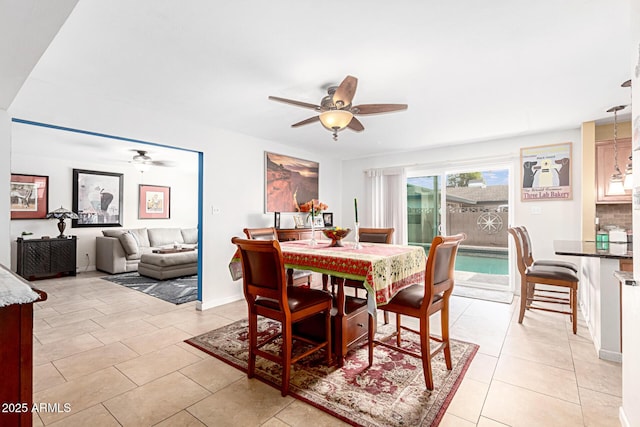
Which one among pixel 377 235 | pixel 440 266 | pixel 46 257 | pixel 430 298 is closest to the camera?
pixel 430 298

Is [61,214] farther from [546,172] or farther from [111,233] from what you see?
[546,172]

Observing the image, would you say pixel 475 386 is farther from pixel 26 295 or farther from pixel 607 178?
pixel 607 178

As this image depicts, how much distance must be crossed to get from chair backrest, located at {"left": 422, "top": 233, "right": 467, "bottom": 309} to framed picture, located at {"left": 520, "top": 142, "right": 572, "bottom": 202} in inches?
110

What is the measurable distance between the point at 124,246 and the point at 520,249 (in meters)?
6.44

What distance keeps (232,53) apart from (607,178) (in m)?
4.31

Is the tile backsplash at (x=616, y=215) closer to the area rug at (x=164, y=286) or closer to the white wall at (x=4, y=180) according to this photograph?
the area rug at (x=164, y=286)

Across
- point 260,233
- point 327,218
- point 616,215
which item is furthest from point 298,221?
point 616,215

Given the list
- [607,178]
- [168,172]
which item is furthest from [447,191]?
[168,172]

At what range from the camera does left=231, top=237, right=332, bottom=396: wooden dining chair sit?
76.0 inches

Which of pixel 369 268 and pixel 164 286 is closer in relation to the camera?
pixel 369 268

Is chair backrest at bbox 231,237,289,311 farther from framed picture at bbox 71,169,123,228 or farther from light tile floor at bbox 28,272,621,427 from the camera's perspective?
framed picture at bbox 71,169,123,228

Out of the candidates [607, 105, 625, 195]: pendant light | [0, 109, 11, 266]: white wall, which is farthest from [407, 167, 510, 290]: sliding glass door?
[0, 109, 11, 266]: white wall

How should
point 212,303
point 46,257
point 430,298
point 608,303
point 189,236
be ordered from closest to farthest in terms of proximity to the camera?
1. point 430,298
2. point 608,303
3. point 212,303
4. point 46,257
5. point 189,236

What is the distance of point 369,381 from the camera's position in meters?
2.11
